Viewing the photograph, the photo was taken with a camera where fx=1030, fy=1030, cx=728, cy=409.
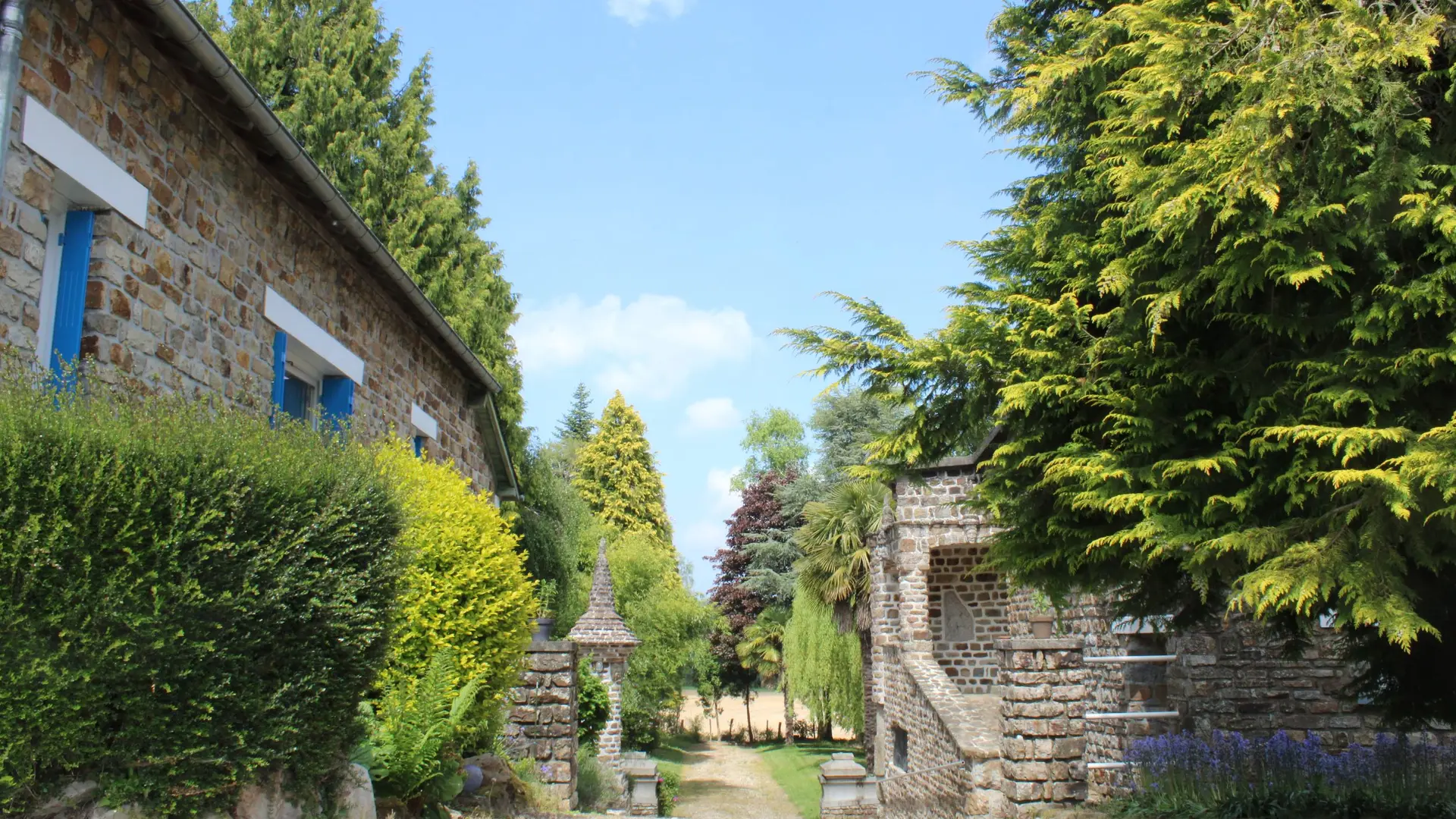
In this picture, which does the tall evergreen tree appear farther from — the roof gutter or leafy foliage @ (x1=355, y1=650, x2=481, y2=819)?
leafy foliage @ (x1=355, y1=650, x2=481, y2=819)

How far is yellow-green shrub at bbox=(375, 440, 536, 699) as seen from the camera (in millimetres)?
7621

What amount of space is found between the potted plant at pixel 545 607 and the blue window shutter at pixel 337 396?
122 inches

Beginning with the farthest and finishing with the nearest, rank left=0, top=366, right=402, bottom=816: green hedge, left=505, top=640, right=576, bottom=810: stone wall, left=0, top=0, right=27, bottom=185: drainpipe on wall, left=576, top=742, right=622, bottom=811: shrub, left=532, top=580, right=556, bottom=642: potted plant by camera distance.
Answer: left=576, top=742, right=622, bottom=811: shrub, left=532, top=580, right=556, bottom=642: potted plant, left=505, top=640, right=576, bottom=810: stone wall, left=0, top=0, right=27, bottom=185: drainpipe on wall, left=0, top=366, right=402, bottom=816: green hedge

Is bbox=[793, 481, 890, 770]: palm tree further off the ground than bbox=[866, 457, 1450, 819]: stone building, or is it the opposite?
bbox=[793, 481, 890, 770]: palm tree

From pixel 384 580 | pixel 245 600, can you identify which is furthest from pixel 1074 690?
pixel 245 600

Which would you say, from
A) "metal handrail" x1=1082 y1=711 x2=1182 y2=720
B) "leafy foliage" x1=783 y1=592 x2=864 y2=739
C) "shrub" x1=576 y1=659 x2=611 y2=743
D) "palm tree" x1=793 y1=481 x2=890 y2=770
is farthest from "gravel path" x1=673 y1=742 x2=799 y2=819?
"metal handrail" x1=1082 y1=711 x2=1182 y2=720

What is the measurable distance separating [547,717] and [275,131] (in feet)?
17.9

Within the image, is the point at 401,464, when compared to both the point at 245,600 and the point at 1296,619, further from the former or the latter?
the point at 1296,619

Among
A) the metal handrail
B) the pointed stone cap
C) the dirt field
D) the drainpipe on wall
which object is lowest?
the dirt field

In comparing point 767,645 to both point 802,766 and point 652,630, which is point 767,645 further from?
point 802,766

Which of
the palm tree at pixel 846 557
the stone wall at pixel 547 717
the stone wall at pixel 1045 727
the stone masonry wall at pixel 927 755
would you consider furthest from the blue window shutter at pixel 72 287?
the palm tree at pixel 846 557

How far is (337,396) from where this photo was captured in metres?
8.73

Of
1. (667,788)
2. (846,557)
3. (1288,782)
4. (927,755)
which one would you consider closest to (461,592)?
(1288,782)

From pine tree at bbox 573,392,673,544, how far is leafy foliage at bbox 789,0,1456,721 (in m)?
35.2
